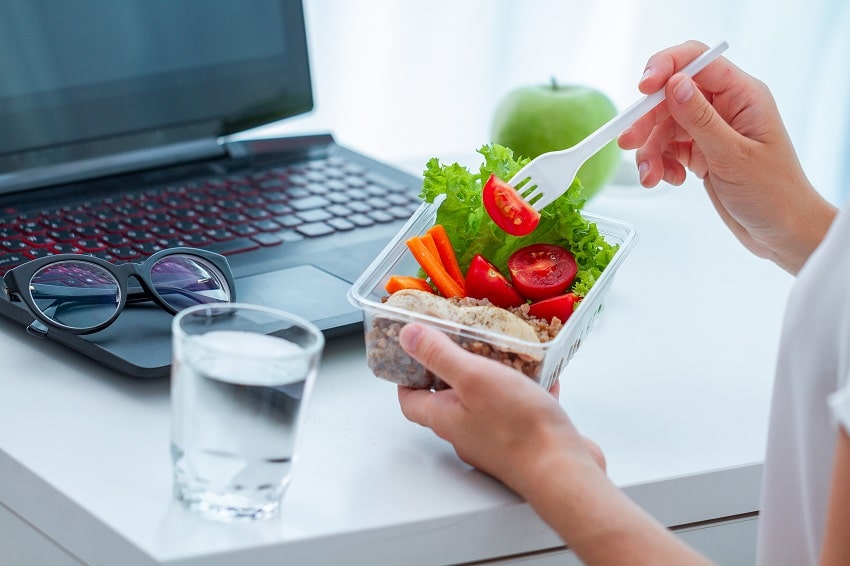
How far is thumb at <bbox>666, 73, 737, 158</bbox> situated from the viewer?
819 mm

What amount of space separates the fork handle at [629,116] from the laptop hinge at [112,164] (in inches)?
17.9

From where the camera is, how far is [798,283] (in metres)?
0.62

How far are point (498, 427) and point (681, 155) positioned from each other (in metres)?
0.45

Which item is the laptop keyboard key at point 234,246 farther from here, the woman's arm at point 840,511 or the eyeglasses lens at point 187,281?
the woman's arm at point 840,511

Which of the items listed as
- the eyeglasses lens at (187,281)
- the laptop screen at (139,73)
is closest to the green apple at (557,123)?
the laptop screen at (139,73)

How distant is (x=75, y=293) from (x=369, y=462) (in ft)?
0.82

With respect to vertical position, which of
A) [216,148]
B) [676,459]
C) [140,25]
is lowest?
[676,459]

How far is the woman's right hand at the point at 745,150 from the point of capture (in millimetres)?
839

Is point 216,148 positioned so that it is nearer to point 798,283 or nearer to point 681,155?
point 681,155

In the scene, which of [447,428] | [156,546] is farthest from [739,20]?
[156,546]

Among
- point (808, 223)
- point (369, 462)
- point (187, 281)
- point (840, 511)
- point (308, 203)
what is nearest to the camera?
point (840, 511)

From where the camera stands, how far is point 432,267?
725 millimetres

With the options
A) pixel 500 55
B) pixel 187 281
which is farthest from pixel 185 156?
pixel 500 55

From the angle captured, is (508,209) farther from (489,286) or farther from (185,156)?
(185,156)
